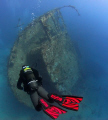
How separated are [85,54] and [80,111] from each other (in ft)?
27.5

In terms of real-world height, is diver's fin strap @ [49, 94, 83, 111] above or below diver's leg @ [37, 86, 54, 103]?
below

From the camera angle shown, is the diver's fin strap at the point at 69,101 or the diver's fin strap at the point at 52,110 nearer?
the diver's fin strap at the point at 52,110

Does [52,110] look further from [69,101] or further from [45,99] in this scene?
[45,99]

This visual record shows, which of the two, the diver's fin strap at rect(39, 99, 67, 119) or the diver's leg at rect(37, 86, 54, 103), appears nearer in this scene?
the diver's fin strap at rect(39, 99, 67, 119)

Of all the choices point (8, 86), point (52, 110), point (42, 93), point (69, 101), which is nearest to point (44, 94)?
point (42, 93)

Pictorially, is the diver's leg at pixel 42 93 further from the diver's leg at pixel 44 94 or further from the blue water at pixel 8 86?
the blue water at pixel 8 86

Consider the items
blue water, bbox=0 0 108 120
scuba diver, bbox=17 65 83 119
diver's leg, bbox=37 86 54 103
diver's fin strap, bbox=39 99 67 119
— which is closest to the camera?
diver's fin strap, bbox=39 99 67 119

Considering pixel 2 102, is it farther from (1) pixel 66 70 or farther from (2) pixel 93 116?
(2) pixel 93 116

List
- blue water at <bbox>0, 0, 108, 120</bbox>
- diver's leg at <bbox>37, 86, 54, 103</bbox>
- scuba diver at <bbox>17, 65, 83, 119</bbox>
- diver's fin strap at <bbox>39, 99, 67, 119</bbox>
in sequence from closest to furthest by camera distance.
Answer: diver's fin strap at <bbox>39, 99, 67, 119</bbox> < scuba diver at <bbox>17, 65, 83, 119</bbox> < diver's leg at <bbox>37, 86, 54, 103</bbox> < blue water at <bbox>0, 0, 108, 120</bbox>

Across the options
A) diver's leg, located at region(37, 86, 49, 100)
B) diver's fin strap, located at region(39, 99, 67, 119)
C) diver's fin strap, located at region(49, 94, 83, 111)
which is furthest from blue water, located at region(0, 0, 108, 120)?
diver's fin strap, located at region(49, 94, 83, 111)

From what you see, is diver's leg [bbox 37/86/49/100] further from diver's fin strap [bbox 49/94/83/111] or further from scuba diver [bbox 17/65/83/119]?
diver's fin strap [bbox 49/94/83/111]

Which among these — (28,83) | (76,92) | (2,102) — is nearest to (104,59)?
(76,92)

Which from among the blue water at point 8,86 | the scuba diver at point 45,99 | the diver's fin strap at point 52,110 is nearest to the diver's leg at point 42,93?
the scuba diver at point 45,99

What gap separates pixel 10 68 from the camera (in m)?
9.13
